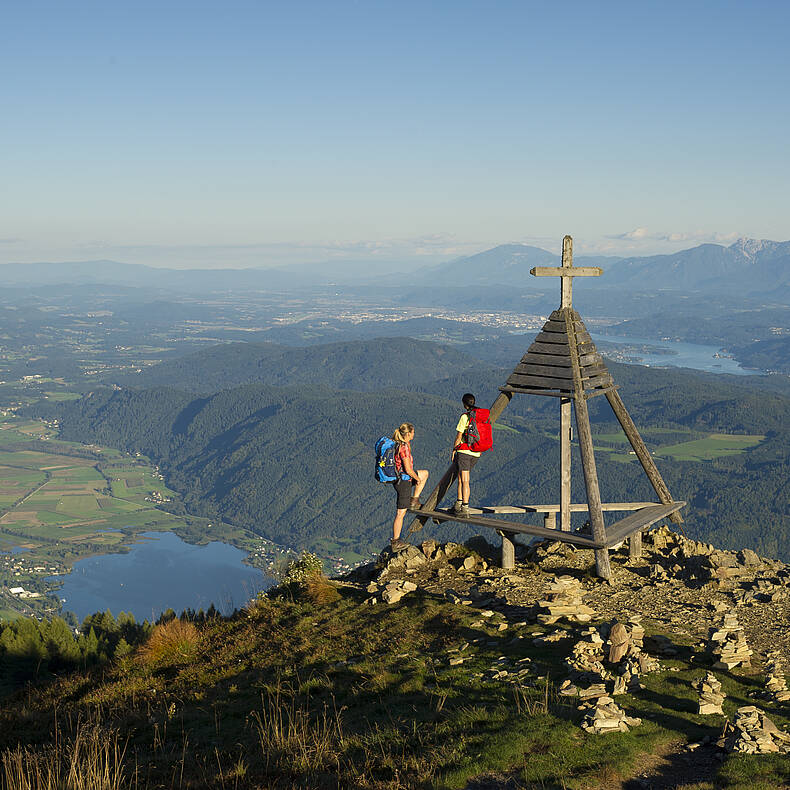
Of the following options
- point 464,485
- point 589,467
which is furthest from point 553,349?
point 464,485

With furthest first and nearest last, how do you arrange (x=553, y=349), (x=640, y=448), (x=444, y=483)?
(x=640, y=448) < (x=444, y=483) < (x=553, y=349)

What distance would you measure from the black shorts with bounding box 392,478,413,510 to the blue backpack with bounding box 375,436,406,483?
0.17 metres

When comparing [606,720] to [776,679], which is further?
[776,679]

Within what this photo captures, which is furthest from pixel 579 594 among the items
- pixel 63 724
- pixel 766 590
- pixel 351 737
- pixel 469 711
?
pixel 63 724

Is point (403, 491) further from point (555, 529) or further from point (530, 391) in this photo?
point (530, 391)

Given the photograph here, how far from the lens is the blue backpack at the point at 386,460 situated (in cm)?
1856

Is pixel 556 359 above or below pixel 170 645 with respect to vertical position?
above

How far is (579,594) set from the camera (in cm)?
1645

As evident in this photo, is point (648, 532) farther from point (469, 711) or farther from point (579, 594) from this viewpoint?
point (469, 711)

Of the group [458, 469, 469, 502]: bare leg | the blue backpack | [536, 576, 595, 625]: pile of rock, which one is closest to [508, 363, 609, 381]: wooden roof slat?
[458, 469, 469, 502]: bare leg

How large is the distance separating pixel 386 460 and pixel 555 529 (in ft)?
14.7

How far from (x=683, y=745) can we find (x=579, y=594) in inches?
286

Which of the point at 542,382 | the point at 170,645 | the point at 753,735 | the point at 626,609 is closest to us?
the point at 753,735

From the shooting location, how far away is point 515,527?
1792cm
